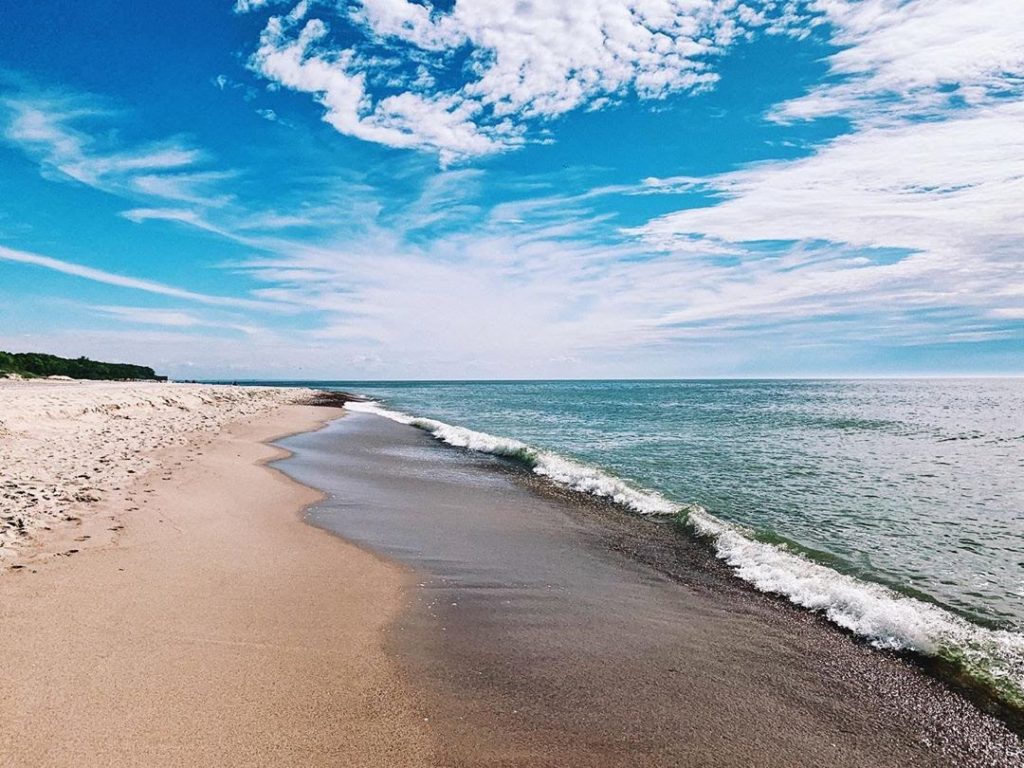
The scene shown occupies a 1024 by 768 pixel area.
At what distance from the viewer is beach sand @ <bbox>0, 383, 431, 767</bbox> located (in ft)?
13.3

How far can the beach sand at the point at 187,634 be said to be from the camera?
406 cm

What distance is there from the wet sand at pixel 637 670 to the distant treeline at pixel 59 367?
64.3 m

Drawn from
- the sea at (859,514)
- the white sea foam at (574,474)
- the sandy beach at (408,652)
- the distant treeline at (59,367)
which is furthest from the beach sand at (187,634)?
the distant treeline at (59,367)

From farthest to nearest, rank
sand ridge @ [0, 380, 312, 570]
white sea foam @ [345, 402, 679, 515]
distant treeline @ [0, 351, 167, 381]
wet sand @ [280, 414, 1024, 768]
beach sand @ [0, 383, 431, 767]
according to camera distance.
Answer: distant treeline @ [0, 351, 167, 381] → white sea foam @ [345, 402, 679, 515] → sand ridge @ [0, 380, 312, 570] → wet sand @ [280, 414, 1024, 768] → beach sand @ [0, 383, 431, 767]

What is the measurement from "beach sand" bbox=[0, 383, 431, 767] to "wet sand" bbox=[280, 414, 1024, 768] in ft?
1.87

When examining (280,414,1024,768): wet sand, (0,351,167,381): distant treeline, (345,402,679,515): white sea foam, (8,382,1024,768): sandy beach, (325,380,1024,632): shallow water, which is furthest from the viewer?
(0,351,167,381): distant treeline

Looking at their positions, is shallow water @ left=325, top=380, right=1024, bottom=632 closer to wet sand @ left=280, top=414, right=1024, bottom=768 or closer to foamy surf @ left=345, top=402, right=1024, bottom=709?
foamy surf @ left=345, top=402, right=1024, bottom=709

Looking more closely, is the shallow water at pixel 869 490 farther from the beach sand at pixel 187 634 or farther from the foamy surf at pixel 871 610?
the beach sand at pixel 187 634

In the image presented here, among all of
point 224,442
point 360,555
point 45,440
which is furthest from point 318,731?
point 224,442

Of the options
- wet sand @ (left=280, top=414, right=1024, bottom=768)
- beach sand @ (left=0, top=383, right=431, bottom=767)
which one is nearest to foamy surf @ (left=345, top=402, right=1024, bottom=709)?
wet sand @ (left=280, top=414, right=1024, bottom=768)

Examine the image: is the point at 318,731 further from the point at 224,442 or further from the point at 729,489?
the point at 224,442

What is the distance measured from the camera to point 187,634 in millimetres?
5648

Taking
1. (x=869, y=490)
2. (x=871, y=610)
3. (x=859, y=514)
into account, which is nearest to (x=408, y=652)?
(x=871, y=610)

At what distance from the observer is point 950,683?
5617mm
